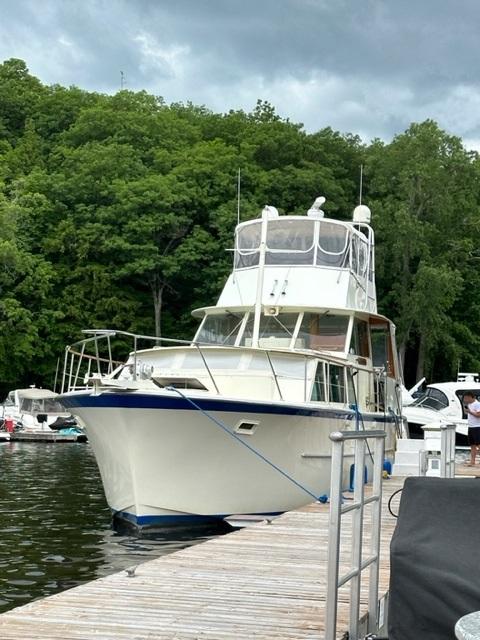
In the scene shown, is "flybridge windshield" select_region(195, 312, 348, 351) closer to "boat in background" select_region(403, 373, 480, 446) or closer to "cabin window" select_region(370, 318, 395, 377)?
"cabin window" select_region(370, 318, 395, 377)

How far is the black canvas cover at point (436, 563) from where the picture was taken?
14.9ft

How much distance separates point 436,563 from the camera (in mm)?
4645

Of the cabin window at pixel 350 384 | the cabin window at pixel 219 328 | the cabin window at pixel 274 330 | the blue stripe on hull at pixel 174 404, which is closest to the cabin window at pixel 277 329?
the cabin window at pixel 274 330

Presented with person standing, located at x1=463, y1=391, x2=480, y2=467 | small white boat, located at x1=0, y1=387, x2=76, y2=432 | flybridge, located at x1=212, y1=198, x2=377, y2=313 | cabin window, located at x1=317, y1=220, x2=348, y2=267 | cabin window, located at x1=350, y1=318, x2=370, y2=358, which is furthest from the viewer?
small white boat, located at x1=0, y1=387, x2=76, y2=432

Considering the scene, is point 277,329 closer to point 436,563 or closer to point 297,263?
point 297,263

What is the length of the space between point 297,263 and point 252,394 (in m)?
4.52

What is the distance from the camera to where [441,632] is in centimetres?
456

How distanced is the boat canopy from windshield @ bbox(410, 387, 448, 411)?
20.4 metres

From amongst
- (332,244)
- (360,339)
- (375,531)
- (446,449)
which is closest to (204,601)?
(375,531)

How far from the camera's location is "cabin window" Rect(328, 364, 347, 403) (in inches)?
623

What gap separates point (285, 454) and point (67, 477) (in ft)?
36.8

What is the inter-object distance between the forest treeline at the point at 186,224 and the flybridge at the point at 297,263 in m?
28.4

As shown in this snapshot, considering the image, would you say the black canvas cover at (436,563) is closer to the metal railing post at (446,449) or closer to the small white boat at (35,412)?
the metal railing post at (446,449)

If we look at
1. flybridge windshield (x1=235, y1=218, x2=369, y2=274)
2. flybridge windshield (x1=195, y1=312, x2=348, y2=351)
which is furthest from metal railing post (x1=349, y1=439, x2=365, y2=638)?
flybridge windshield (x1=235, y1=218, x2=369, y2=274)
